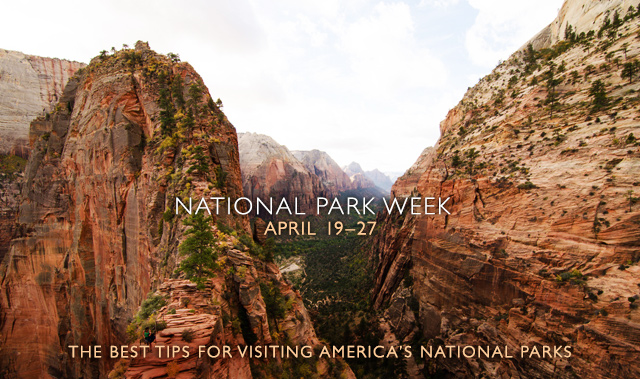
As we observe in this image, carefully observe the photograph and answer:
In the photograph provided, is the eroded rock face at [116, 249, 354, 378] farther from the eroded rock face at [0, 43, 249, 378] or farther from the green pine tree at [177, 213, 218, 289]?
the eroded rock face at [0, 43, 249, 378]

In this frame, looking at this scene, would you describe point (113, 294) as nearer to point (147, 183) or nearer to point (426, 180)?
point (147, 183)

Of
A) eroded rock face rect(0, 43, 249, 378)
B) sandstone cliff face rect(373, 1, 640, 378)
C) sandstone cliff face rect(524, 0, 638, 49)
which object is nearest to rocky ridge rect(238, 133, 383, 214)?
eroded rock face rect(0, 43, 249, 378)

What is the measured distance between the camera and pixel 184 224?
15078 millimetres

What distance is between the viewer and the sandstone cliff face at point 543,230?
17469 millimetres

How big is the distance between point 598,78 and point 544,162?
1058 centimetres

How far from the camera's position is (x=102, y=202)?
2342 centimetres

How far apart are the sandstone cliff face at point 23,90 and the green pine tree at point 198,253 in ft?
210

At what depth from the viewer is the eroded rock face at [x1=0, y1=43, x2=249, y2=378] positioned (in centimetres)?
1972

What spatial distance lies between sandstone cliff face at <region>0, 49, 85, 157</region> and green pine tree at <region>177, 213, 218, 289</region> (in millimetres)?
64057

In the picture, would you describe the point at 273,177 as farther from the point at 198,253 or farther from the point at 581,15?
the point at 198,253

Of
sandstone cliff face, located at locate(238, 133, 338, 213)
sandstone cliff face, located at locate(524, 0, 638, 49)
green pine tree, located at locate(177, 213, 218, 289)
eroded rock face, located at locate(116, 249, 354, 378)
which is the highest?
sandstone cliff face, located at locate(524, 0, 638, 49)

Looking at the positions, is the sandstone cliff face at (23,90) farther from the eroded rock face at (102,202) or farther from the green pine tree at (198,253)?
the green pine tree at (198,253)

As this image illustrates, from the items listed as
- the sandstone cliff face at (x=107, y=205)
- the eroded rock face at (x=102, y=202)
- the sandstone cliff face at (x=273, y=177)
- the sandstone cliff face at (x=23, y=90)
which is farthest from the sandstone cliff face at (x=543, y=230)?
the sandstone cliff face at (x=273, y=177)

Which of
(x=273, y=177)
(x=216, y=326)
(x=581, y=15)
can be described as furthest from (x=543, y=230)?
(x=273, y=177)
